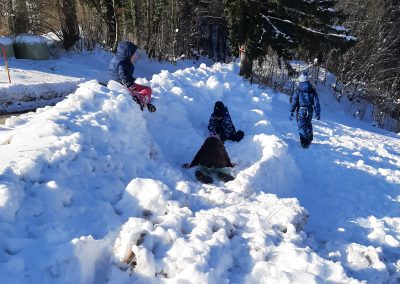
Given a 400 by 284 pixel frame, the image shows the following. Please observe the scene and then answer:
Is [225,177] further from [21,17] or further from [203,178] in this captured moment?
[21,17]

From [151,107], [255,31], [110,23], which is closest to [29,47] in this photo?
[110,23]

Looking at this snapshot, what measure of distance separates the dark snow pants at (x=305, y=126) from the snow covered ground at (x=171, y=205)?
250 millimetres

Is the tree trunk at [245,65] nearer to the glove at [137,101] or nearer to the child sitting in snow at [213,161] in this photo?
the glove at [137,101]

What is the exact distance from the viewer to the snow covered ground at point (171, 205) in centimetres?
384

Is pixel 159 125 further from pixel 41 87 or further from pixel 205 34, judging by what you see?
pixel 205 34

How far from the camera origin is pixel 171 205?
16.4 feet

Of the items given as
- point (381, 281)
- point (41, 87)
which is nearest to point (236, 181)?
point (381, 281)

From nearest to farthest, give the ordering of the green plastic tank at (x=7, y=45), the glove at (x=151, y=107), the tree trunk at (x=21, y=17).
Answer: the glove at (x=151, y=107), the green plastic tank at (x=7, y=45), the tree trunk at (x=21, y=17)

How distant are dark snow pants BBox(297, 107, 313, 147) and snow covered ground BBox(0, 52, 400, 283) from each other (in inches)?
9.9

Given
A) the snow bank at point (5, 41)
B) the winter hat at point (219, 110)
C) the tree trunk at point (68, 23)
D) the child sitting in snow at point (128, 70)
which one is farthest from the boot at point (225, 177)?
the tree trunk at point (68, 23)

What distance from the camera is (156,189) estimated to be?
5.00 meters

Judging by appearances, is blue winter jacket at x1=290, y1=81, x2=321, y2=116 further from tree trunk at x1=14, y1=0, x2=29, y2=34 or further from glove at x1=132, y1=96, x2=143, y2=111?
tree trunk at x1=14, y1=0, x2=29, y2=34

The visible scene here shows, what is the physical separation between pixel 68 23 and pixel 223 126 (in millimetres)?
15678

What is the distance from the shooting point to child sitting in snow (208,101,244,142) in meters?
9.13
